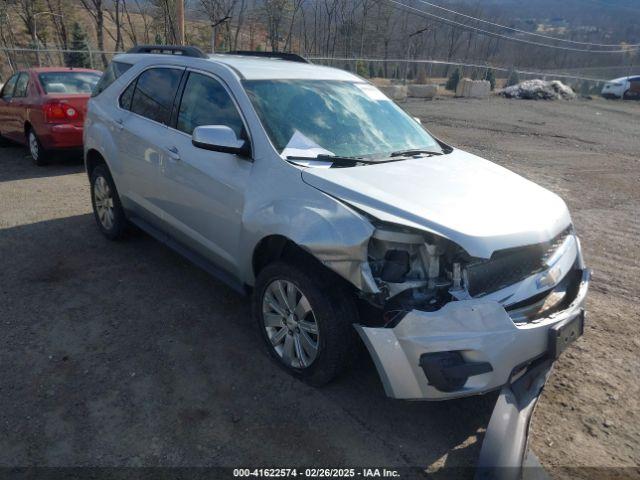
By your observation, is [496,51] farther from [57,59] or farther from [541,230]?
[541,230]

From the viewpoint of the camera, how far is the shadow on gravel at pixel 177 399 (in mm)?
2590

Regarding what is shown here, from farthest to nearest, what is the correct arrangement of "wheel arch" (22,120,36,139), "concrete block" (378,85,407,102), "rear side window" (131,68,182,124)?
"concrete block" (378,85,407,102), "wheel arch" (22,120,36,139), "rear side window" (131,68,182,124)

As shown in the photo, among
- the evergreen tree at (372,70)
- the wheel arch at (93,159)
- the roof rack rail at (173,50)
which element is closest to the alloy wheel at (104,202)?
the wheel arch at (93,159)

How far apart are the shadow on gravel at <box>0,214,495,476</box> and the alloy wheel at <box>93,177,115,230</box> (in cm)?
110

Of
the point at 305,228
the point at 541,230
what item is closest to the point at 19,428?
the point at 305,228

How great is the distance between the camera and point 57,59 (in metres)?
26.8

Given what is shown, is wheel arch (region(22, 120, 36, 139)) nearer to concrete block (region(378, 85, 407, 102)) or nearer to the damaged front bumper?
the damaged front bumper

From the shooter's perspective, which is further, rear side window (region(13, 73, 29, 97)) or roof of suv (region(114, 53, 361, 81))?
rear side window (region(13, 73, 29, 97))

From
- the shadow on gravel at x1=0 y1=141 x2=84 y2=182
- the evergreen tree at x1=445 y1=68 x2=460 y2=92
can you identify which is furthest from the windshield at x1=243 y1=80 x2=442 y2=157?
the evergreen tree at x1=445 y1=68 x2=460 y2=92

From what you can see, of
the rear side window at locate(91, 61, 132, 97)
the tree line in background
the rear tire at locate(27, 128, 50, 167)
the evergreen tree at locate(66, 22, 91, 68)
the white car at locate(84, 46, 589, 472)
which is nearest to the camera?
the white car at locate(84, 46, 589, 472)

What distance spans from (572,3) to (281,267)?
166 meters

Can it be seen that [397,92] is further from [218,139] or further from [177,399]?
[177,399]

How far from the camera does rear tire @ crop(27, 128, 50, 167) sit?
336 inches

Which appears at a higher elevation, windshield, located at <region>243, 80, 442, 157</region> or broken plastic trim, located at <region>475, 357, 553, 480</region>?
windshield, located at <region>243, 80, 442, 157</region>
